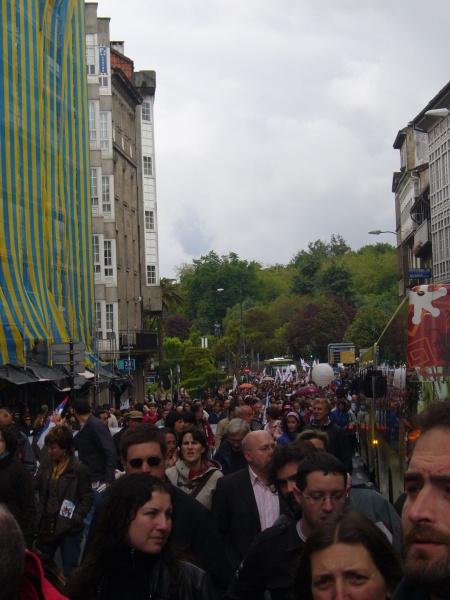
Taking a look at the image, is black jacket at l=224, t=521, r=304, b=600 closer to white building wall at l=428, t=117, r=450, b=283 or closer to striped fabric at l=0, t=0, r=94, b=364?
striped fabric at l=0, t=0, r=94, b=364

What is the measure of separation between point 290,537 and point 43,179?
2976 cm

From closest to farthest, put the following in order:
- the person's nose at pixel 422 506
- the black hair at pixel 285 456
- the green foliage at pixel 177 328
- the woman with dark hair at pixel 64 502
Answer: the person's nose at pixel 422 506 < the black hair at pixel 285 456 < the woman with dark hair at pixel 64 502 < the green foliage at pixel 177 328

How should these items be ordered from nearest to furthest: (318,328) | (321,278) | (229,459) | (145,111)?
(229,459)
(145,111)
(318,328)
(321,278)

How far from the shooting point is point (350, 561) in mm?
3582

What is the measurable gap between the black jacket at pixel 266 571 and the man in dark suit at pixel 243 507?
78.4 inches

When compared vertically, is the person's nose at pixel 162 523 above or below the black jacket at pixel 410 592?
below

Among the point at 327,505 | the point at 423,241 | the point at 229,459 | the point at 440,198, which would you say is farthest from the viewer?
the point at 423,241

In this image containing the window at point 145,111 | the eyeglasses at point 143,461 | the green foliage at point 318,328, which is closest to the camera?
the eyeglasses at point 143,461

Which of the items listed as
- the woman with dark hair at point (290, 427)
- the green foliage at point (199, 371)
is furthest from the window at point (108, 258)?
the woman with dark hair at point (290, 427)

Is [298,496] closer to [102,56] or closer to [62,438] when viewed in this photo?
[62,438]

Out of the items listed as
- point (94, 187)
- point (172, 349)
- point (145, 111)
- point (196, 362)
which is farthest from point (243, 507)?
point (172, 349)

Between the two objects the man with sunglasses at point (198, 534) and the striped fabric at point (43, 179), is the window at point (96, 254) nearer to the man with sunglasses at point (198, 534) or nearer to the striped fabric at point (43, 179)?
the striped fabric at point (43, 179)

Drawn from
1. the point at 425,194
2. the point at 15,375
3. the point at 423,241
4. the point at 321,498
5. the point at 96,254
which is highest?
the point at 425,194

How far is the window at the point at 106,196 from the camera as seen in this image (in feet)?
193
